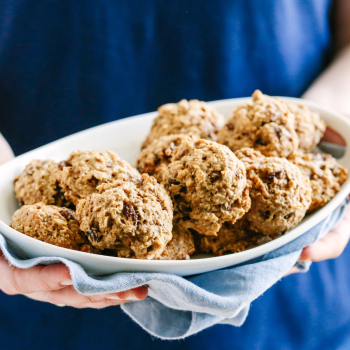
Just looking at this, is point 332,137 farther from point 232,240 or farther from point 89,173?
point 89,173

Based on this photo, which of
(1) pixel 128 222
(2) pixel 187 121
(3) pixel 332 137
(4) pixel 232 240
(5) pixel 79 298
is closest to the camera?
(1) pixel 128 222

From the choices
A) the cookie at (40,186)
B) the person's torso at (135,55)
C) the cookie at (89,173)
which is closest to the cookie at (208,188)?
the cookie at (89,173)

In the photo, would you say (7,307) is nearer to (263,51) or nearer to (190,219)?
(190,219)

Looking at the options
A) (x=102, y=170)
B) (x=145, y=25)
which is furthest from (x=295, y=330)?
(x=145, y=25)

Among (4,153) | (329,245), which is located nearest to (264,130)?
(329,245)

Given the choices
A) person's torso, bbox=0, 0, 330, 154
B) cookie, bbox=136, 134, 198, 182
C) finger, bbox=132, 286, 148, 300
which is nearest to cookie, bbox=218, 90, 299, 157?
cookie, bbox=136, 134, 198, 182

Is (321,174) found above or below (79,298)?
above

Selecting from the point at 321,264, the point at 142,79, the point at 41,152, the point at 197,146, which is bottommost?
the point at 321,264
